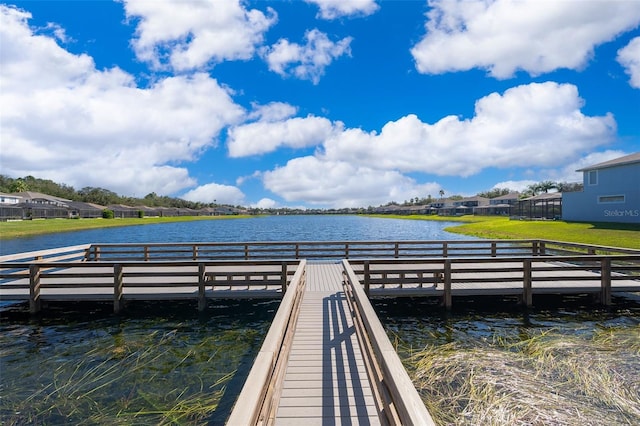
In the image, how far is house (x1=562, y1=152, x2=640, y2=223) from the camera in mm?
30853

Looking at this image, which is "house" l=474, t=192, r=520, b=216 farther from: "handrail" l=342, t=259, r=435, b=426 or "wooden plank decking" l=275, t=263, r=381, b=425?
"handrail" l=342, t=259, r=435, b=426

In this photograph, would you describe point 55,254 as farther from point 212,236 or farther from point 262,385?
point 212,236

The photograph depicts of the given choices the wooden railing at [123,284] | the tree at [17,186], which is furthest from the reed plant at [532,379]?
the tree at [17,186]

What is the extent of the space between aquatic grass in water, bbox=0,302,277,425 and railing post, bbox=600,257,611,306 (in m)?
9.29

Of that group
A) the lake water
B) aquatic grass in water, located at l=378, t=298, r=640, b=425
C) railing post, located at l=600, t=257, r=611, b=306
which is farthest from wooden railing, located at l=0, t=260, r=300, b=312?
the lake water

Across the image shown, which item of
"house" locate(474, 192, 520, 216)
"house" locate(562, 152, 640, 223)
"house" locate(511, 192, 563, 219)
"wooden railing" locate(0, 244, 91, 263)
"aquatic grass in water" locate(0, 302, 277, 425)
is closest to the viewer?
"aquatic grass in water" locate(0, 302, 277, 425)

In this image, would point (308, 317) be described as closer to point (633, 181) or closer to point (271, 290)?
point (271, 290)

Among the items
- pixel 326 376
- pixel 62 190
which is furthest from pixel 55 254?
pixel 62 190

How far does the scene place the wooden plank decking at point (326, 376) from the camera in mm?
3705

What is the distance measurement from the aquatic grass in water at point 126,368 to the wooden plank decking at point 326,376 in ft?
4.05

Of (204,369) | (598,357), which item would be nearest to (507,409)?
(598,357)

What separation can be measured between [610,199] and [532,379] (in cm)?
3807

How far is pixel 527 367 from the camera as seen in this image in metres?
5.74

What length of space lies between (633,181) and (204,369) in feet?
133
